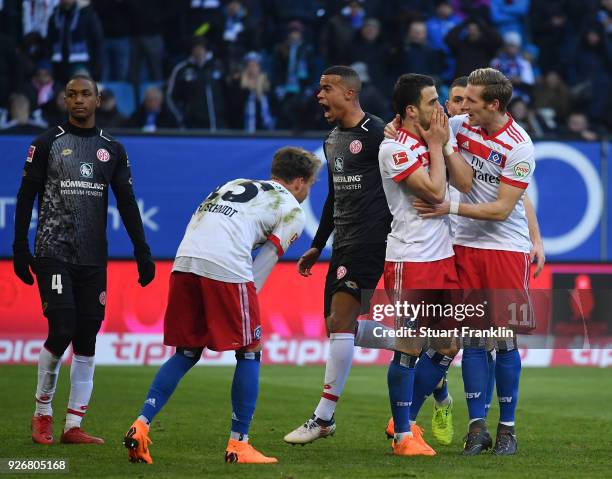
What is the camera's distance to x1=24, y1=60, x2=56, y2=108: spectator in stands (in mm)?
→ 16391

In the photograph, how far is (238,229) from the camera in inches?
280

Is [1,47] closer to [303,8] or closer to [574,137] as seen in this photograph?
[303,8]

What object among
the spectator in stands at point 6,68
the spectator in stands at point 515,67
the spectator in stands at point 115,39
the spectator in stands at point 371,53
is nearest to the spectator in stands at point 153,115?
the spectator in stands at point 115,39

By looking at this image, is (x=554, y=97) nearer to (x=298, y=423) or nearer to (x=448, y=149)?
(x=298, y=423)

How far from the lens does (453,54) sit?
1762cm

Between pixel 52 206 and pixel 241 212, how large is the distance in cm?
159

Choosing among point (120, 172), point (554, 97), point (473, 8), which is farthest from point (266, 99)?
point (120, 172)

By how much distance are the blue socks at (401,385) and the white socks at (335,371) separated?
34.2 inches

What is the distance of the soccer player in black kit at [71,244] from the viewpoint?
8.01m

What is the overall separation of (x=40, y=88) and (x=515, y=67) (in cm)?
662

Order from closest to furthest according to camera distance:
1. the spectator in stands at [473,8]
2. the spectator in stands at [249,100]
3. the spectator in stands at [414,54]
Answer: the spectator in stands at [249,100], the spectator in stands at [414,54], the spectator in stands at [473,8]

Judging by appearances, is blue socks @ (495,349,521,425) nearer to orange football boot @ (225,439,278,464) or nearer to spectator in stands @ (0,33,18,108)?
orange football boot @ (225,439,278,464)

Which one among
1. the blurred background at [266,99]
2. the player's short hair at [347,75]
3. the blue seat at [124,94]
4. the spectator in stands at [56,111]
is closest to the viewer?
the player's short hair at [347,75]

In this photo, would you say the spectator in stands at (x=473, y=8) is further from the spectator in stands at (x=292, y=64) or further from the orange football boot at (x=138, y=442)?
the orange football boot at (x=138, y=442)
